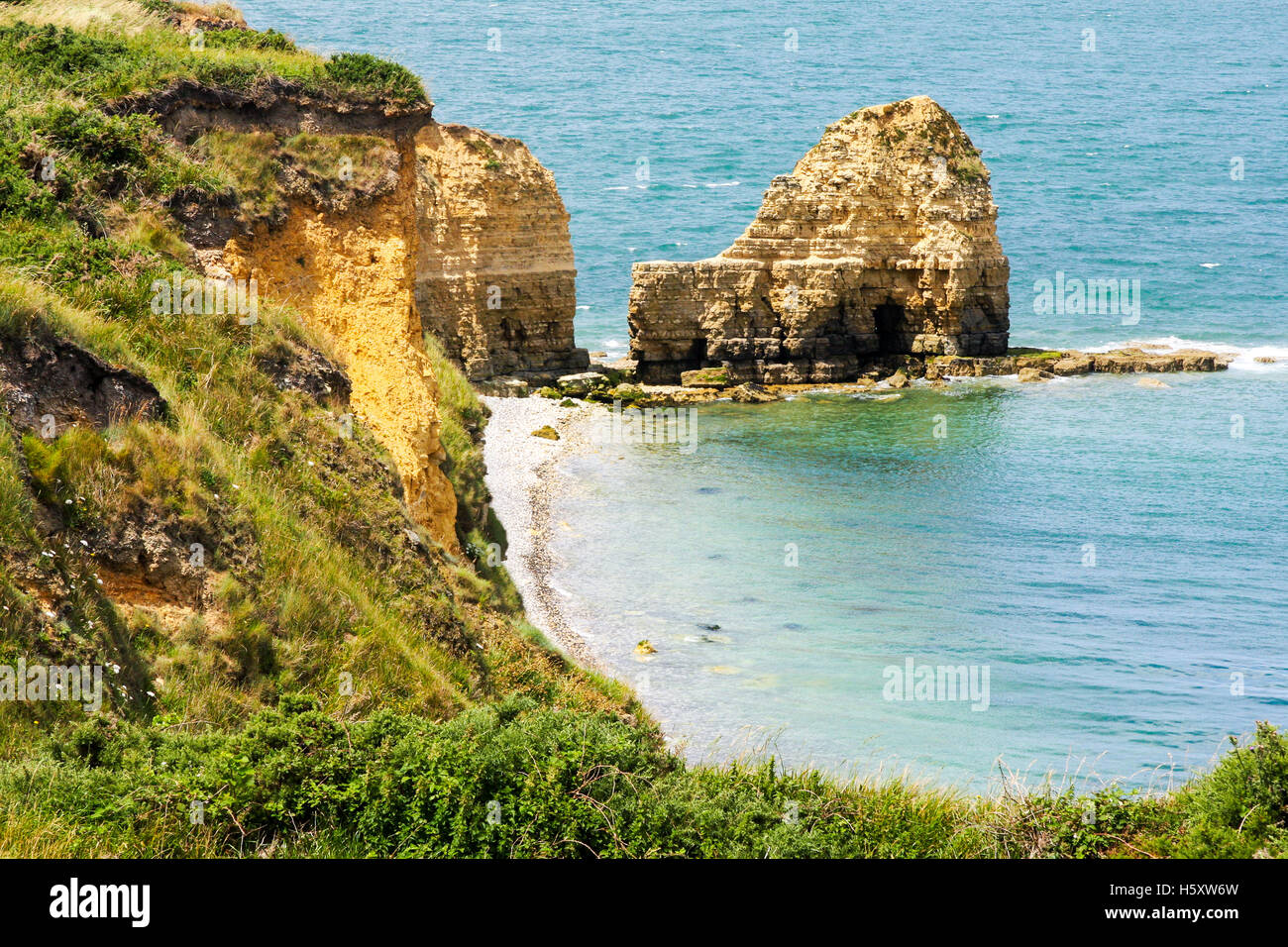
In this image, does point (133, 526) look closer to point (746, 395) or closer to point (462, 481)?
point (462, 481)

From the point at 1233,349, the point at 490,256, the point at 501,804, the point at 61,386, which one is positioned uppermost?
the point at 490,256

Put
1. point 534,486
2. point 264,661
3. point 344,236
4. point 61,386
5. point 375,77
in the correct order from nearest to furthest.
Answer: point 61,386, point 264,661, point 344,236, point 375,77, point 534,486

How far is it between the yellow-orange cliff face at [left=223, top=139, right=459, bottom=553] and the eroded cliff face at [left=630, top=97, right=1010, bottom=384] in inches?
1593

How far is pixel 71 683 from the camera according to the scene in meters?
9.28

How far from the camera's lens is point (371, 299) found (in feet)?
64.5

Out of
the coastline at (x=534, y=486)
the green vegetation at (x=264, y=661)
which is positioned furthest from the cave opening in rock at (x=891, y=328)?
the green vegetation at (x=264, y=661)

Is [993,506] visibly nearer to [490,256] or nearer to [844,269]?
[844,269]

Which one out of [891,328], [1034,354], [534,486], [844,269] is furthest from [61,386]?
[1034,354]

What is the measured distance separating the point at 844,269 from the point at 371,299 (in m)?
43.1

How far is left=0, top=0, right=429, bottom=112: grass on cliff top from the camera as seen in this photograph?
18375 millimetres

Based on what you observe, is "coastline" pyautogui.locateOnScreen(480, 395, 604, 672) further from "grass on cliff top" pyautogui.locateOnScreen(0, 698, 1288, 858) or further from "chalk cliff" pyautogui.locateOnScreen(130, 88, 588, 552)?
"grass on cliff top" pyautogui.locateOnScreen(0, 698, 1288, 858)

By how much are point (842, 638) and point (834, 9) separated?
16985cm

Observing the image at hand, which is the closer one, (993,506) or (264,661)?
(264,661)

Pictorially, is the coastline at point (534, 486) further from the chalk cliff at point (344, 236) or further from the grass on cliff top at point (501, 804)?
the grass on cliff top at point (501, 804)
